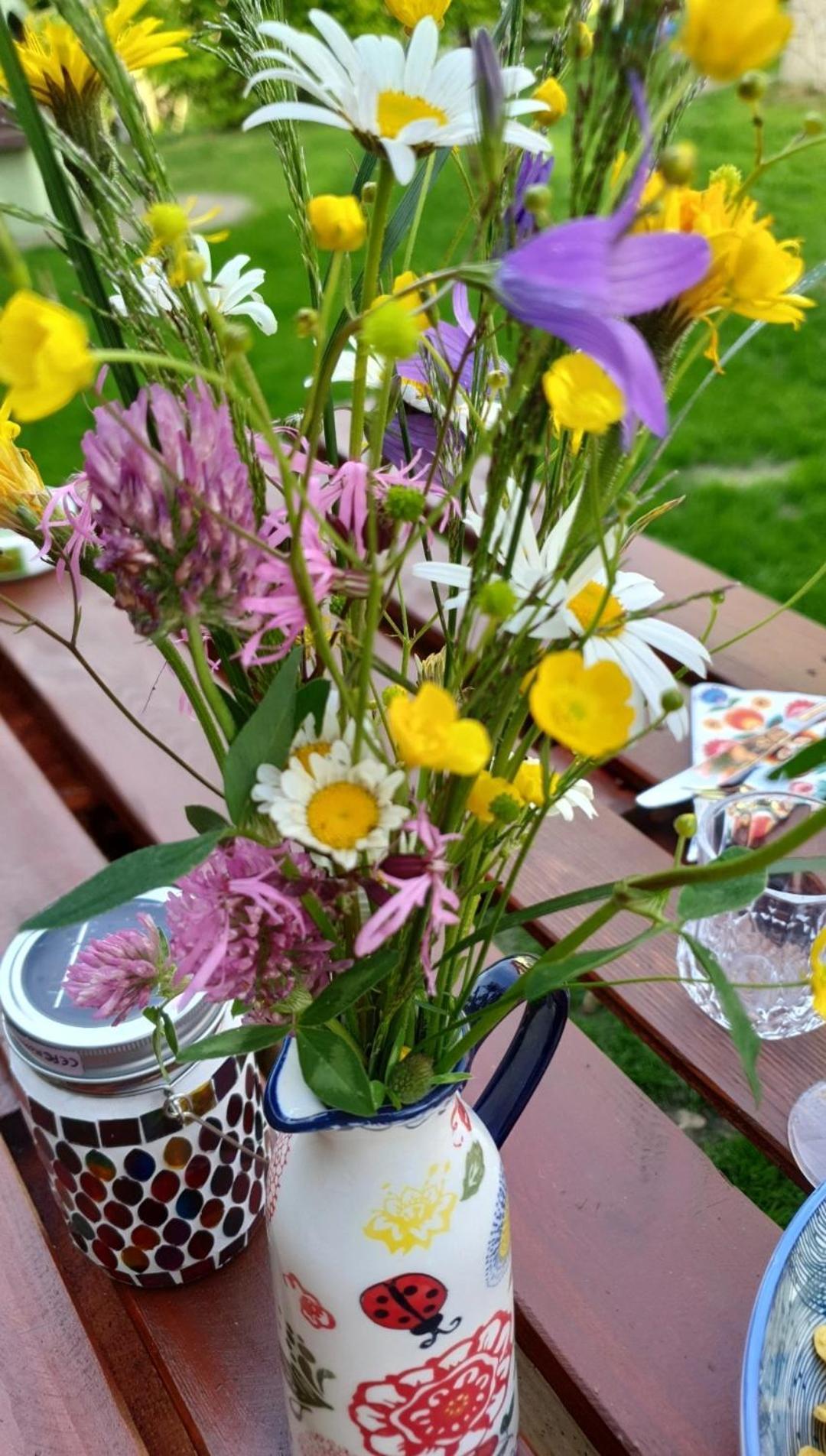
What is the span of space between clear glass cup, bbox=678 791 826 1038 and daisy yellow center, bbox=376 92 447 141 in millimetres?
391

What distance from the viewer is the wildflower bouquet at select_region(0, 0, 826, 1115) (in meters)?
0.19

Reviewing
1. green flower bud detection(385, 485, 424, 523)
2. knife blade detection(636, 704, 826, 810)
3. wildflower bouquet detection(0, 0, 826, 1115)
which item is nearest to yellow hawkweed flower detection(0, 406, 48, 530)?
wildflower bouquet detection(0, 0, 826, 1115)

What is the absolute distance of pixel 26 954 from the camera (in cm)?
46

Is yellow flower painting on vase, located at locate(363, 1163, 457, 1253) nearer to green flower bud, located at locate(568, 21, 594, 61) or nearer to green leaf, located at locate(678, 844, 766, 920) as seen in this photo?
green leaf, located at locate(678, 844, 766, 920)

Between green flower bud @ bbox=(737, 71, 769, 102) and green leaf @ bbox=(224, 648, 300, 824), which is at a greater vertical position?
green flower bud @ bbox=(737, 71, 769, 102)

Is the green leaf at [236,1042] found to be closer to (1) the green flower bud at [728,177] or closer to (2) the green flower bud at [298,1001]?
(2) the green flower bud at [298,1001]

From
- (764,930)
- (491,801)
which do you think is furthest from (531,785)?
(764,930)

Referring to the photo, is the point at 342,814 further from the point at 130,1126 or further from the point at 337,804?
the point at 130,1126

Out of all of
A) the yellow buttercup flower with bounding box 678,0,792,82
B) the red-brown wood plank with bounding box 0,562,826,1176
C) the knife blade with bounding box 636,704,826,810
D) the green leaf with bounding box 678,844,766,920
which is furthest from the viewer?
the knife blade with bounding box 636,704,826,810

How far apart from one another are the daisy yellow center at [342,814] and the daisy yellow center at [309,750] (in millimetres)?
12

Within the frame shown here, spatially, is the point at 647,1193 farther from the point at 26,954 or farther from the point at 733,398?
the point at 733,398

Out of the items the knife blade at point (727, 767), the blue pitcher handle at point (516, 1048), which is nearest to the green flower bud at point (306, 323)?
the blue pitcher handle at point (516, 1048)

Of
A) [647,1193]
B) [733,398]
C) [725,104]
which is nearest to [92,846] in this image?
[647,1193]

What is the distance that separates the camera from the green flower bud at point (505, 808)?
0.25 metres
